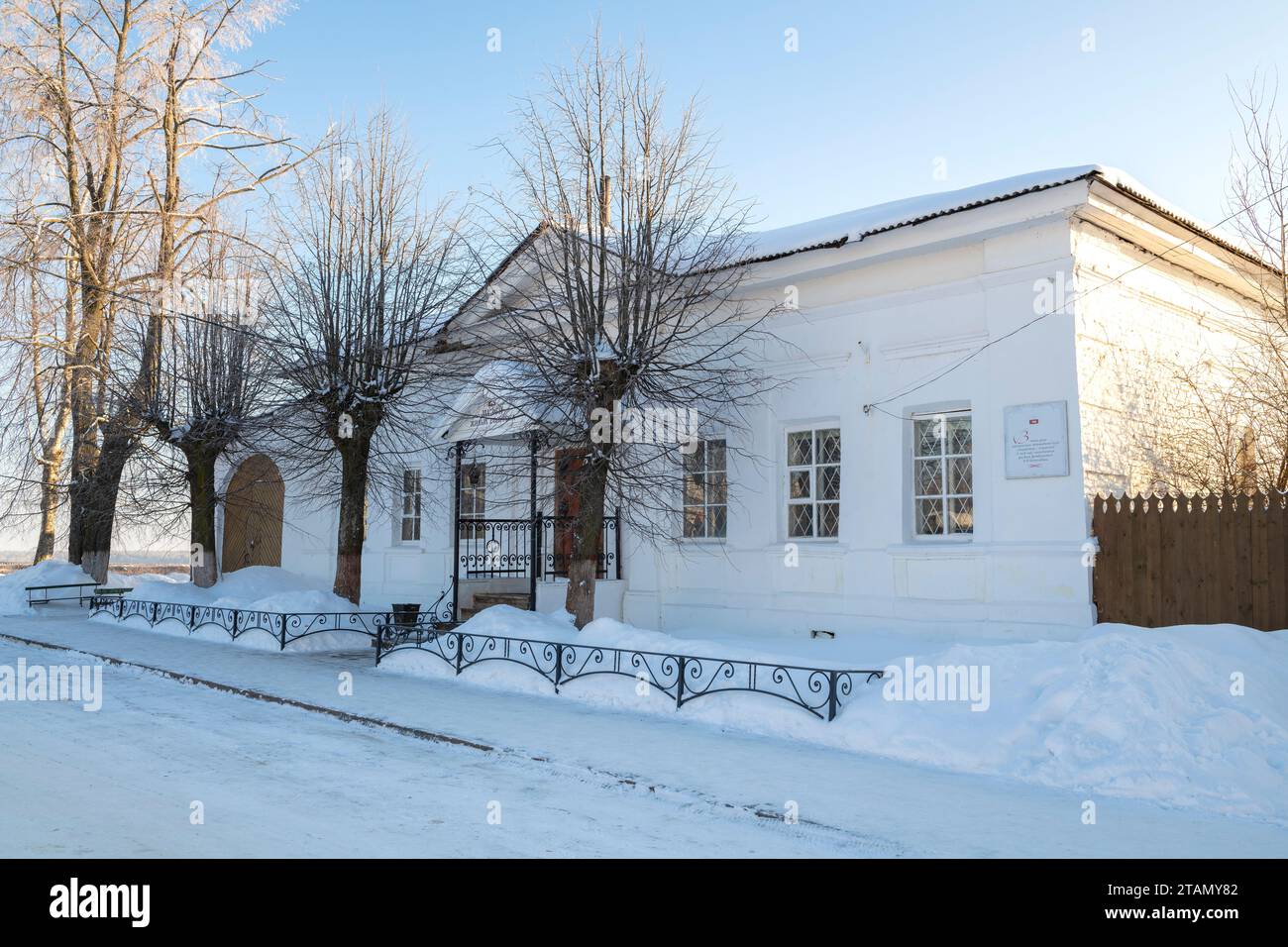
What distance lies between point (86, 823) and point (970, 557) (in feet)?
29.2

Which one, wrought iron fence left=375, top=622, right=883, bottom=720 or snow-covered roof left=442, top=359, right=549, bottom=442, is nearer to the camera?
wrought iron fence left=375, top=622, right=883, bottom=720

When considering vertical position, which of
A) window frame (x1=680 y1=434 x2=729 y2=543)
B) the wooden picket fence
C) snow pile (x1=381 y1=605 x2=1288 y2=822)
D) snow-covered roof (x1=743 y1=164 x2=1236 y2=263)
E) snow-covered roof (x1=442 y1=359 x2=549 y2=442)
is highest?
snow-covered roof (x1=743 y1=164 x2=1236 y2=263)

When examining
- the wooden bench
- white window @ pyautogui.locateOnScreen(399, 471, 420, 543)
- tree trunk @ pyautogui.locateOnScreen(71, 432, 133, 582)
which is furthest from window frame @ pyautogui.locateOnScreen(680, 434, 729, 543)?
the wooden bench

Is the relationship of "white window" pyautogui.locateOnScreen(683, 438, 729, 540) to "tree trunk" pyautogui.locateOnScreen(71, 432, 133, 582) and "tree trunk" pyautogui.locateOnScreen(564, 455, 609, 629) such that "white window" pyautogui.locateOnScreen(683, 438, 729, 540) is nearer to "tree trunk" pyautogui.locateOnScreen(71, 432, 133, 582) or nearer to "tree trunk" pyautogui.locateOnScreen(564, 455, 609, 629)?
"tree trunk" pyautogui.locateOnScreen(564, 455, 609, 629)

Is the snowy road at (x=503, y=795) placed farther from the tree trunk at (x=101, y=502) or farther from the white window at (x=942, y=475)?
the tree trunk at (x=101, y=502)

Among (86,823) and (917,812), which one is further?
(917,812)

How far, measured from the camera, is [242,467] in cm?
2300

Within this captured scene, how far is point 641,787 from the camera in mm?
6293

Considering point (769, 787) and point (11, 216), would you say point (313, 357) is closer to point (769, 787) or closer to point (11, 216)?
point (11, 216)

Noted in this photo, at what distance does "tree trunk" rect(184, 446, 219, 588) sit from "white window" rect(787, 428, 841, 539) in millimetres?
11838

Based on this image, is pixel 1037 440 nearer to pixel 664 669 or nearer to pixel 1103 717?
pixel 1103 717

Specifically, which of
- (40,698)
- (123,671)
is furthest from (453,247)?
(40,698)

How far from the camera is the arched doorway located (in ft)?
73.2

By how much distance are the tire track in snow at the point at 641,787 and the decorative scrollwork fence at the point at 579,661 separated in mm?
2023
